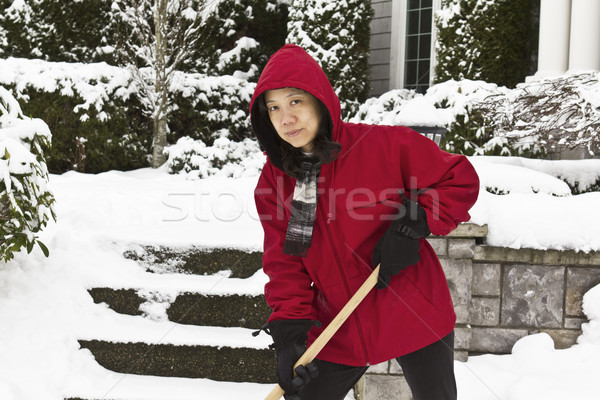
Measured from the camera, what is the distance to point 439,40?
7082 millimetres

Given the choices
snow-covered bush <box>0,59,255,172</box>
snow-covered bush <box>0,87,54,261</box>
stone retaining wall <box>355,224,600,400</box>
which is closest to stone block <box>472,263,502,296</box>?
stone retaining wall <box>355,224,600,400</box>

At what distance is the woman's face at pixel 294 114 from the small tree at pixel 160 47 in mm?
5952

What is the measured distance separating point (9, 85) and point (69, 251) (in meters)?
4.28

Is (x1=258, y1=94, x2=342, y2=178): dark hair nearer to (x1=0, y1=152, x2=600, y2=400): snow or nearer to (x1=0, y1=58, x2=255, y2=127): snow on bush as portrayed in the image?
(x1=0, y1=152, x2=600, y2=400): snow

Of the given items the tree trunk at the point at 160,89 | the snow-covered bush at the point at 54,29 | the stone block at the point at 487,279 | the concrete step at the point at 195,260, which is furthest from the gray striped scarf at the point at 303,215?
the snow-covered bush at the point at 54,29

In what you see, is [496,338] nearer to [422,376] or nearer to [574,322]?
[574,322]

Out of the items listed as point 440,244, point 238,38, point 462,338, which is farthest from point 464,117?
point 238,38

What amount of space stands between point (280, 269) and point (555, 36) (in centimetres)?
606

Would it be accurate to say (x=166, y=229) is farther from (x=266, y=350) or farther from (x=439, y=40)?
(x=439, y=40)

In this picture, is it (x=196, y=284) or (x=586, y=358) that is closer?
(x=586, y=358)

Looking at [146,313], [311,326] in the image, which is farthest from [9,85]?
[311,326]

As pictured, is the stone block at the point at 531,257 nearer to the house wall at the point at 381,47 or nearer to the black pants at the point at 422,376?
the black pants at the point at 422,376

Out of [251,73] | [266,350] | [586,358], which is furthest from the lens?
[251,73]

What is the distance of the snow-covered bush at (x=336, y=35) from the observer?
24.5 feet
